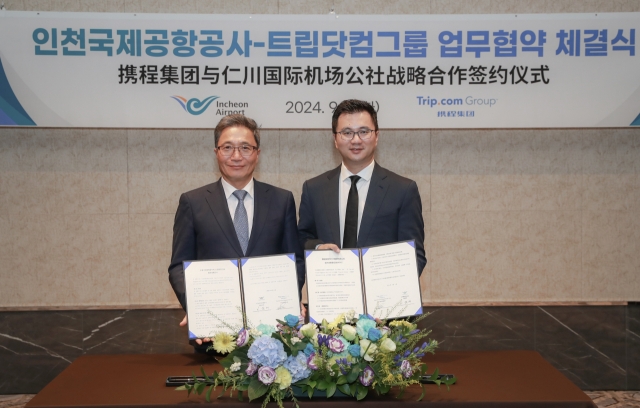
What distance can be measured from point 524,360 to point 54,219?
3685 mm

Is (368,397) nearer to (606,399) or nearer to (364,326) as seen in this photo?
(364,326)

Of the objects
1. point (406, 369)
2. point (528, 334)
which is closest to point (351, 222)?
point (406, 369)

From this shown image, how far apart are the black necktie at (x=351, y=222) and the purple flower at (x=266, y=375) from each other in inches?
42.6

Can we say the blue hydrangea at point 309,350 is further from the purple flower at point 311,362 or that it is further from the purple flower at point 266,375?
the purple flower at point 266,375

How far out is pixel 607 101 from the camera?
443 centimetres

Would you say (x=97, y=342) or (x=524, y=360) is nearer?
(x=524, y=360)

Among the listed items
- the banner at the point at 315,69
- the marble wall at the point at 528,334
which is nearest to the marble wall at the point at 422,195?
the marble wall at the point at 528,334

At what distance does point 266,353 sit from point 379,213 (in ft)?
3.80

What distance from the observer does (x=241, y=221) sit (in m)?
2.86

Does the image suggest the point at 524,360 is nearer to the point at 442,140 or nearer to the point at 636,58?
the point at 442,140

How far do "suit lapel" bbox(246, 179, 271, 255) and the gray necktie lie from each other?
0.11 ft

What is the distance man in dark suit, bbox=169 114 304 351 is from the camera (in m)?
2.79

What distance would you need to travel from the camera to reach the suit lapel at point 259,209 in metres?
2.82

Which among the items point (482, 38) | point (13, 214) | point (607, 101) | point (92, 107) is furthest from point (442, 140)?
point (13, 214)
